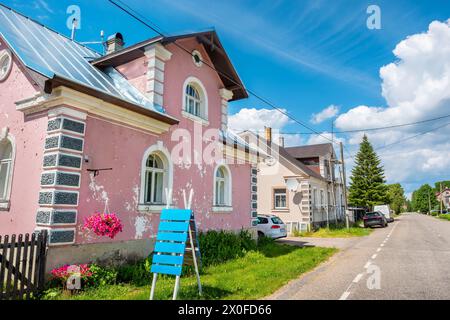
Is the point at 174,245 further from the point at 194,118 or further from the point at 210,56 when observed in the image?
the point at 210,56

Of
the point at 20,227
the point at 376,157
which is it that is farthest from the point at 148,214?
the point at 376,157

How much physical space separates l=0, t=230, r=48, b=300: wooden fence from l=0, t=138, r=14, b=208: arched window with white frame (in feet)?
7.47

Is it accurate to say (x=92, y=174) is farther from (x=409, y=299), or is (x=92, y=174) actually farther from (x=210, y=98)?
(x=409, y=299)

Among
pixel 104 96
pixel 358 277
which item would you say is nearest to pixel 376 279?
pixel 358 277

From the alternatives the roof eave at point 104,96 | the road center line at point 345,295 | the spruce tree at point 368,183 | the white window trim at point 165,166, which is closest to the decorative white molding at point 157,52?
the roof eave at point 104,96

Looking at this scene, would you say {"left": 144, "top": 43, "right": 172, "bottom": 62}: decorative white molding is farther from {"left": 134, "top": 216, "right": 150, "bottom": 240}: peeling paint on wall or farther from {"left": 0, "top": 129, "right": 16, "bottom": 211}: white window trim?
{"left": 134, "top": 216, "right": 150, "bottom": 240}: peeling paint on wall

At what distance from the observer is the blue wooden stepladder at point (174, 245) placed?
5316 millimetres

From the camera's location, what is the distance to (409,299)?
609 centimetres

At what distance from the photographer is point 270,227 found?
16.4 meters

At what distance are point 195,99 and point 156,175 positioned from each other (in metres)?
3.72

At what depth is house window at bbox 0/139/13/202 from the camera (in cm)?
788

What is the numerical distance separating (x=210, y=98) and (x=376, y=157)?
132 feet

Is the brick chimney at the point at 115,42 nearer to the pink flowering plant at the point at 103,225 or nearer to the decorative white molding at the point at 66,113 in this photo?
the decorative white molding at the point at 66,113


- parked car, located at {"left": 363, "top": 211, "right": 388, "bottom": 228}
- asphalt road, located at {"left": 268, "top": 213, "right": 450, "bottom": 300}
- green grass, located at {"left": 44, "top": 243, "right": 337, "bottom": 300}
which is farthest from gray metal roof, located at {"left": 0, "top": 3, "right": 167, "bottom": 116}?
parked car, located at {"left": 363, "top": 211, "right": 388, "bottom": 228}
